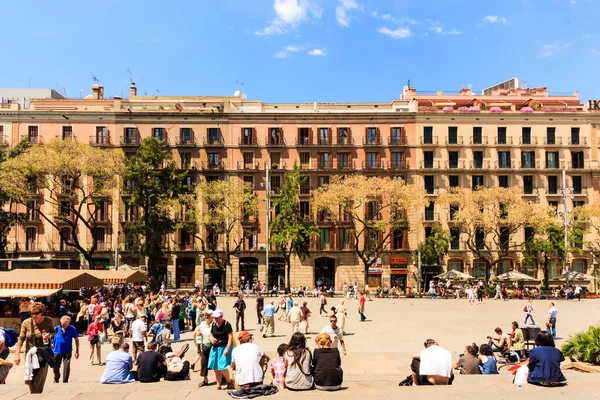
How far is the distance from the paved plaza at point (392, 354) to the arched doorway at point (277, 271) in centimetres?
1652

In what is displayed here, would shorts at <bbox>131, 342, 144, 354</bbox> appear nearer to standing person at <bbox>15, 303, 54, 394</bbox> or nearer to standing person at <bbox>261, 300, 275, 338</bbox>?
standing person at <bbox>15, 303, 54, 394</bbox>

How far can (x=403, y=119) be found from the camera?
57.0 metres

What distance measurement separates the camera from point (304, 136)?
2233 inches

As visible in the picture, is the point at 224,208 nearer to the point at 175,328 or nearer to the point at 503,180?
the point at 503,180

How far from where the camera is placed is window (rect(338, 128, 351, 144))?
185 ft

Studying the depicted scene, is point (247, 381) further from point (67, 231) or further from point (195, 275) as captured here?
point (67, 231)

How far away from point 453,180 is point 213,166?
83.9 feet

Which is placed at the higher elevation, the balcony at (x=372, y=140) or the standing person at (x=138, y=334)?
the balcony at (x=372, y=140)

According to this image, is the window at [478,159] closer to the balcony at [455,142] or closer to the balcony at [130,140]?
the balcony at [455,142]

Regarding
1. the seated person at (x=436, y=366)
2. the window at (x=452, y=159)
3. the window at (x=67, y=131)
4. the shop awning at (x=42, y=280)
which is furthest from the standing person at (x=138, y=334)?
the window at (x=452, y=159)

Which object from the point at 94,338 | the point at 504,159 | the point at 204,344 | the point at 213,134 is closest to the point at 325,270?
the point at 213,134

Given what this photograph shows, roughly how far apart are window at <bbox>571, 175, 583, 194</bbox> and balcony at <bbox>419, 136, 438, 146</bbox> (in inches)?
598

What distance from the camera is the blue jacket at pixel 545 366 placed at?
31.9 feet

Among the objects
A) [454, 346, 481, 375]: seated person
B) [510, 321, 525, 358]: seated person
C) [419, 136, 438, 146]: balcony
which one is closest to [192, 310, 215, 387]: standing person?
[454, 346, 481, 375]: seated person
